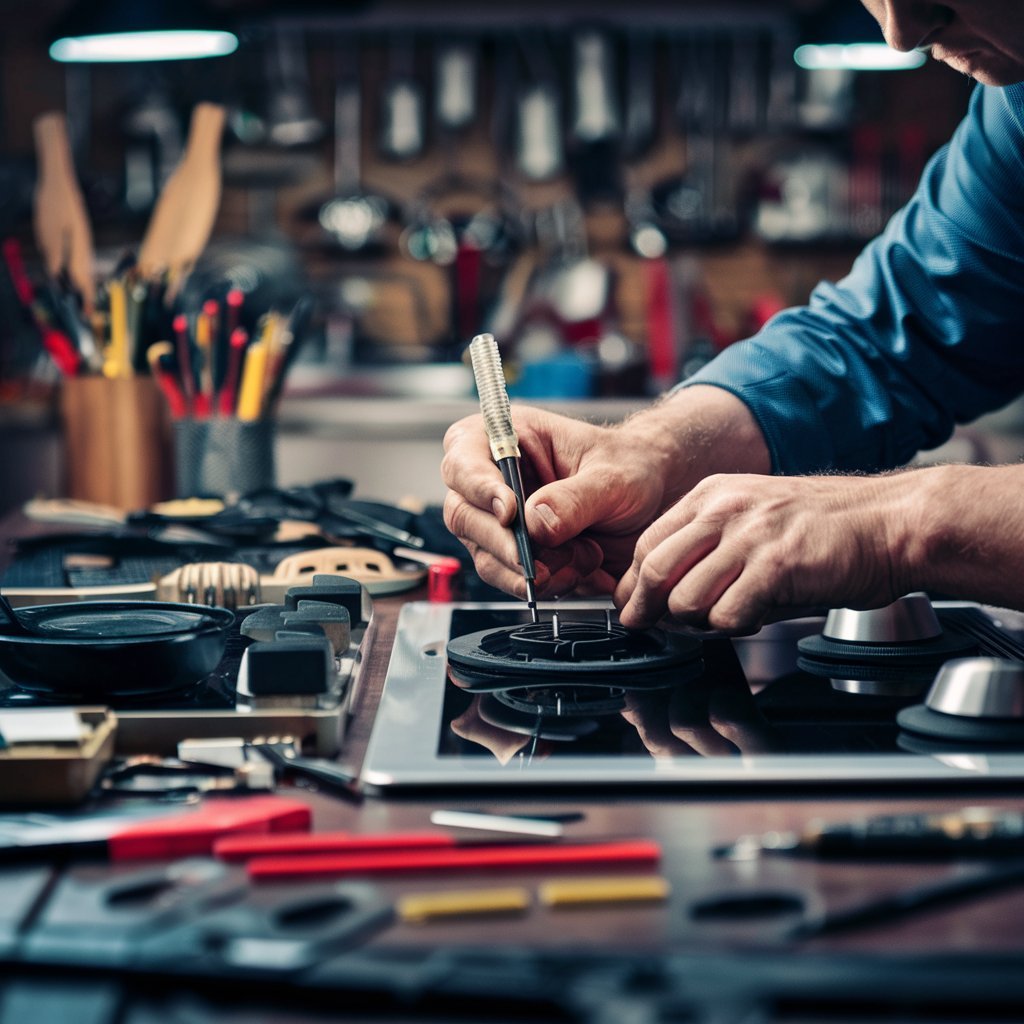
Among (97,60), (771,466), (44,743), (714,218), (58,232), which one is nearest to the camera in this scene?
(44,743)

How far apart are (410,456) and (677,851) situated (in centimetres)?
218

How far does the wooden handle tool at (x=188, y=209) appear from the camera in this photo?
6.38 ft

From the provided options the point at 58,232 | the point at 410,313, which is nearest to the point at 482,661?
the point at 58,232

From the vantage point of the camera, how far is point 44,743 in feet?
1.99

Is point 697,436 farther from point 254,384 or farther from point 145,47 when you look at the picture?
point 145,47

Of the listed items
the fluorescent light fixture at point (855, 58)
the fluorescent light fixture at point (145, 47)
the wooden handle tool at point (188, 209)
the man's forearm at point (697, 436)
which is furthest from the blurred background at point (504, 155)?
the man's forearm at point (697, 436)

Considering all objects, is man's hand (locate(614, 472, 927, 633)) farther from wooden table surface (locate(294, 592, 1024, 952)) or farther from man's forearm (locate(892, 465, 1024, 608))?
wooden table surface (locate(294, 592, 1024, 952))

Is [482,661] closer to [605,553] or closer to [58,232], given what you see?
[605,553]

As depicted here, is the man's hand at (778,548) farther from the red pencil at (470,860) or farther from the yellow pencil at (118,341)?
the yellow pencil at (118,341)

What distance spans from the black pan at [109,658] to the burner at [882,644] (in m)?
0.37

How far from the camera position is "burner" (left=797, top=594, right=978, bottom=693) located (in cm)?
86

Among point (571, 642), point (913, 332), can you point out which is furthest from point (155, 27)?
point (571, 642)

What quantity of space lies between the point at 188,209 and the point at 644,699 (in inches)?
55.5

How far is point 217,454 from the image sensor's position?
1.66m
